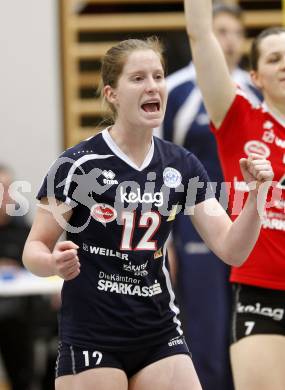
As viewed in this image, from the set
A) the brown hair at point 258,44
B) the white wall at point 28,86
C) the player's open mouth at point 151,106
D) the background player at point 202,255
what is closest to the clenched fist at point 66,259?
the player's open mouth at point 151,106

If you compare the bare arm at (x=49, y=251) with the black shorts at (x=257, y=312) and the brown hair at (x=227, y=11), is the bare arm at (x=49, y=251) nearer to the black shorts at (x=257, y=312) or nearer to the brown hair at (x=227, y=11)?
the black shorts at (x=257, y=312)

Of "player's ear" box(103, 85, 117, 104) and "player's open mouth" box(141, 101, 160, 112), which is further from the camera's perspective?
"player's ear" box(103, 85, 117, 104)

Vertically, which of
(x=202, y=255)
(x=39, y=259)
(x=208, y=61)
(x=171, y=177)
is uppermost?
(x=208, y=61)

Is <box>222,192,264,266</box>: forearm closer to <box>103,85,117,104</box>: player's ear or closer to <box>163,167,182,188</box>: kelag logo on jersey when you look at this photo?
<box>163,167,182,188</box>: kelag logo on jersey

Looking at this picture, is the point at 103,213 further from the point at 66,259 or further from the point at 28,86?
the point at 28,86

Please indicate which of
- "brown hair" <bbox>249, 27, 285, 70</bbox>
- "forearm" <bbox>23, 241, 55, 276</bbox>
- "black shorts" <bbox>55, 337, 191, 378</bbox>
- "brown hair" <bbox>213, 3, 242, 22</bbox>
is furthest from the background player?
"forearm" <bbox>23, 241, 55, 276</bbox>

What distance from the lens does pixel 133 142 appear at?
3.69m

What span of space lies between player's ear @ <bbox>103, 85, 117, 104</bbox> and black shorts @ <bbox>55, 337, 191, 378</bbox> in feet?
2.84

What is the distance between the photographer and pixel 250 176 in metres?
3.43

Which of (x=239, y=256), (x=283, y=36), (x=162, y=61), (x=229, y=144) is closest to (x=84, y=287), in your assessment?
(x=239, y=256)

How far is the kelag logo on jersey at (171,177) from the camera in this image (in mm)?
3670

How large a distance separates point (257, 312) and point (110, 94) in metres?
1.07

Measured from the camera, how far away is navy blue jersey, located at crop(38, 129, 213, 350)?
140 inches

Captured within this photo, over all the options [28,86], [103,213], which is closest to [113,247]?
[103,213]
